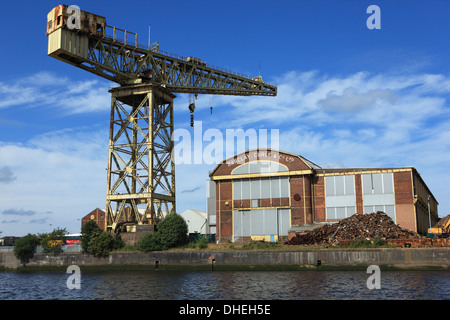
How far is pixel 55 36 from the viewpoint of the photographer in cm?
5053

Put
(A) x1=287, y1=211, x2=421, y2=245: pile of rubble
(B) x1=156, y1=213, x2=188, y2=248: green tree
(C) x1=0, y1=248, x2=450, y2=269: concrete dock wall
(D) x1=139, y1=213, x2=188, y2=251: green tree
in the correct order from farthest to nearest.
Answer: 1. (B) x1=156, y1=213, x2=188, y2=248: green tree
2. (D) x1=139, y1=213, x2=188, y2=251: green tree
3. (A) x1=287, y1=211, x2=421, y2=245: pile of rubble
4. (C) x1=0, y1=248, x2=450, y2=269: concrete dock wall

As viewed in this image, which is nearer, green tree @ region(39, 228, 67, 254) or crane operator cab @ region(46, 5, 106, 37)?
crane operator cab @ region(46, 5, 106, 37)

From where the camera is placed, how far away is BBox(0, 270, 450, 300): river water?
27094 mm

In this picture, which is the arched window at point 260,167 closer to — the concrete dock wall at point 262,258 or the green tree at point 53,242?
the concrete dock wall at point 262,258

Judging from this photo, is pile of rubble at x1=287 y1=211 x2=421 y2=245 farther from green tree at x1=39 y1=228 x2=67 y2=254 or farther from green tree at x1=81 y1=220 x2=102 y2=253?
green tree at x1=39 y1=228 x2=67 y2=254

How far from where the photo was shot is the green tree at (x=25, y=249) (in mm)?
57906

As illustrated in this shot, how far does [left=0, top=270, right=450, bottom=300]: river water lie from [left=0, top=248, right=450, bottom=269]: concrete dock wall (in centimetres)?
200

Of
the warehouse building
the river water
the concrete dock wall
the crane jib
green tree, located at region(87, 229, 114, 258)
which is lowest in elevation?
the river water

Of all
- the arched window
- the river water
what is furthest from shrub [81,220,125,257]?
the arched window

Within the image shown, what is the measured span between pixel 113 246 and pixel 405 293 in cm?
3640

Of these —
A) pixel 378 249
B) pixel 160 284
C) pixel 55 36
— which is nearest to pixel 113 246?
pixel 160 284

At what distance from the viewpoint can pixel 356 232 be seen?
47.3 meters

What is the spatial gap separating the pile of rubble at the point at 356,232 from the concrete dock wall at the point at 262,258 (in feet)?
10.0
